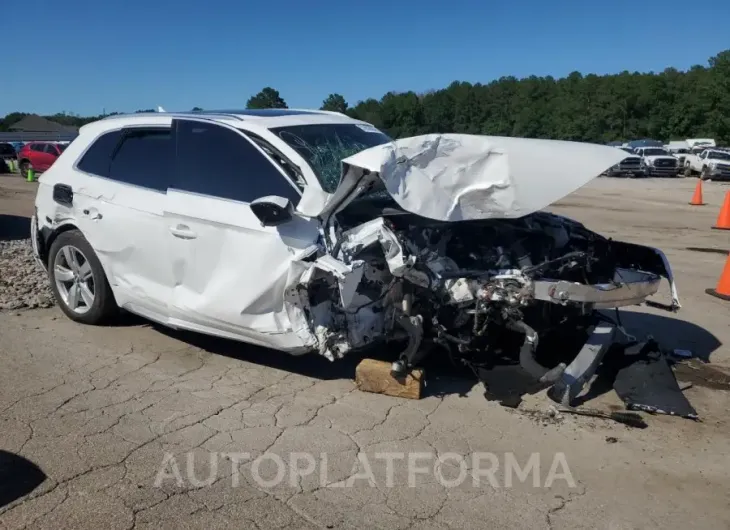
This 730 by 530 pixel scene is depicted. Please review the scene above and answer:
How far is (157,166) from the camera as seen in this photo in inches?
216

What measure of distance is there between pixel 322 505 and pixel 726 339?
4.59 meters

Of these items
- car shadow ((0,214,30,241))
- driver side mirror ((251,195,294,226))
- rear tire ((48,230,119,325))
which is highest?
driver side mirror ((251,195,294,226))

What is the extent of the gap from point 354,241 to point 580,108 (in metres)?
80.9

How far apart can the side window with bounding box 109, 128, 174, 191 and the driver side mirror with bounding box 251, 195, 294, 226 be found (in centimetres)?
127

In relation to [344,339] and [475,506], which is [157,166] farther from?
[475,506]

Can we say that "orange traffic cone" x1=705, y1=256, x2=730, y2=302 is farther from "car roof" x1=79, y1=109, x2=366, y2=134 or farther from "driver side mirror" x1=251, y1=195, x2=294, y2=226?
"driver side mirror" x1=251, y1=195, x2=294, y2=226

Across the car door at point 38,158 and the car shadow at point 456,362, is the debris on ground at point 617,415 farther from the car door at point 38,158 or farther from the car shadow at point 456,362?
the car door at point 38,158

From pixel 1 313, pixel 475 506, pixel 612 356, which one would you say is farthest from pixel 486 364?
pixel 1 313

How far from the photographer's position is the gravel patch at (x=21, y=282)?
275 inches

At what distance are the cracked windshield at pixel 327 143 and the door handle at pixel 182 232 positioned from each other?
3.11ft

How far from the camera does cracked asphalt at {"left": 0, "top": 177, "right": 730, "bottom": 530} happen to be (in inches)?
130

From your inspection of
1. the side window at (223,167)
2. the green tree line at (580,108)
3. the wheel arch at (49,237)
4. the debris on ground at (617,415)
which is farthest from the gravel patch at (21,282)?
the green tree line at (580,108)

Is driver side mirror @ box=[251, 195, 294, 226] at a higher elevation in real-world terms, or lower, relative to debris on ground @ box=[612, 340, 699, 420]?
higher

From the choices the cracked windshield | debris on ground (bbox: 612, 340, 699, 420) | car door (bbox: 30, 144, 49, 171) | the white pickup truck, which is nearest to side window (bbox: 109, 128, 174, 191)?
the cracked windshield
